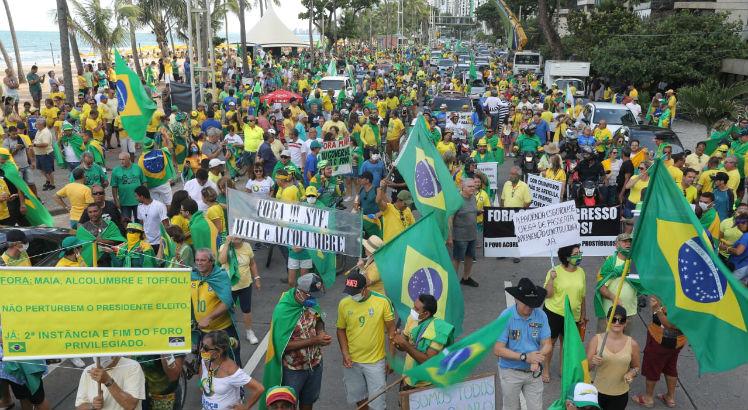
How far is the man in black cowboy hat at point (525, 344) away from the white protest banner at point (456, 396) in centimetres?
35

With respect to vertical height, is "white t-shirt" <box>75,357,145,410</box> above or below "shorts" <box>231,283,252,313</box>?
above

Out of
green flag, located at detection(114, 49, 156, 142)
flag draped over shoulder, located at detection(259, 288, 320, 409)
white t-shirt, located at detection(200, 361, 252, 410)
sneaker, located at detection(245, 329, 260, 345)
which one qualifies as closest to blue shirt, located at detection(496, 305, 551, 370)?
flag draped over shoulder, located at detection(259, 288, 320, 409)

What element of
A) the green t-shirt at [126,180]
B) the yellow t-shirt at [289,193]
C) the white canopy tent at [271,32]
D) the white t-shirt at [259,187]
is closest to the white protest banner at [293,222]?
the yellow t-shirt at [289,193]

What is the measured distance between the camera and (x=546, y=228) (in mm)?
7516

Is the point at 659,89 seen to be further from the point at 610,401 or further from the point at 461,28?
the point at 461,28

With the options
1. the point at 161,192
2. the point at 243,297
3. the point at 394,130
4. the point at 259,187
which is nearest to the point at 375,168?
the point at 259,187

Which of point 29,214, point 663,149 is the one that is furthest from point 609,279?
point 29,214

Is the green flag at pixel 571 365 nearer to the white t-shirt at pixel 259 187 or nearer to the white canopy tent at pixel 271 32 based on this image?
the white t-shirt at pixel 259 187

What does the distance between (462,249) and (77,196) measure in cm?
544

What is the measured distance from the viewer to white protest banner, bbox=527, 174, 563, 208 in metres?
10.4

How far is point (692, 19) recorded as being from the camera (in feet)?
101

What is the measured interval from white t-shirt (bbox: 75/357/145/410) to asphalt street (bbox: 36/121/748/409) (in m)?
0.45

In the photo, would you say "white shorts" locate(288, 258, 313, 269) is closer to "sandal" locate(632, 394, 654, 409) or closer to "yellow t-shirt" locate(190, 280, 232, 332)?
"yellow t-shirt" locate(190, 280, 232, 332)

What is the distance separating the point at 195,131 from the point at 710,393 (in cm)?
1155
